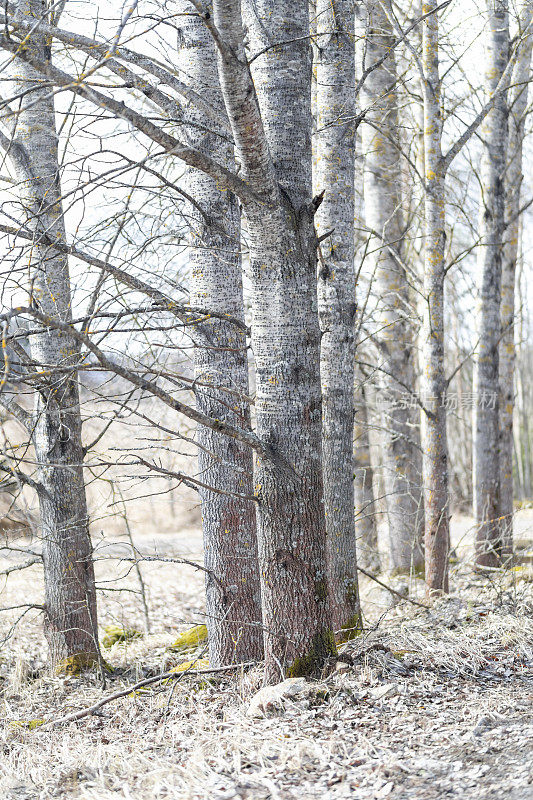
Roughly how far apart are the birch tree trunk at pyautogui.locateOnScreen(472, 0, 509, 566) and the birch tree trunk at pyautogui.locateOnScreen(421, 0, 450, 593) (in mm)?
1751

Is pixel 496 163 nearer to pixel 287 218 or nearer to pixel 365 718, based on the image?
pixel 287 218

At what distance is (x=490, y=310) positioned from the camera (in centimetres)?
829

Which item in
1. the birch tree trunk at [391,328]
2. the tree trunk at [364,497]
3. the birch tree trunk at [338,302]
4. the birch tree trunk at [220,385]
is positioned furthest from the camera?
the tree trunk at [364,497]

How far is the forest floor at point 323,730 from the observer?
285cm

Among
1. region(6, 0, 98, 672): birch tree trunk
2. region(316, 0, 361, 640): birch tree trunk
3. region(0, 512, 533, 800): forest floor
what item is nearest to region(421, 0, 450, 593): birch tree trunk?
region(0, 512, 533, 800): forest floor

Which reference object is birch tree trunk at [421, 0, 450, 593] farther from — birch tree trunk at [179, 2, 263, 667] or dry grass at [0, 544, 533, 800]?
birch tree trunk at [179, 2, 263, 667]

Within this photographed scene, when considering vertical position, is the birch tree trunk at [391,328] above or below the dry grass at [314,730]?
above

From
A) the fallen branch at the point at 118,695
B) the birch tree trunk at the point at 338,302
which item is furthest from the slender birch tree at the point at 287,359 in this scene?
the birch tree trunk at the point at 338,302

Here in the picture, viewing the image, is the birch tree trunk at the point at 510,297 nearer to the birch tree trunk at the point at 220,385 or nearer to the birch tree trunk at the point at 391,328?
the birch tree trunk at the point at 391,328

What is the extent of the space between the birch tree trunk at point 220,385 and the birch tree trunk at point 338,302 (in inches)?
27.3

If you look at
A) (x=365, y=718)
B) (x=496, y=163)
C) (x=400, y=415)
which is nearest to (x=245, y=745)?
(x=365, y=718)

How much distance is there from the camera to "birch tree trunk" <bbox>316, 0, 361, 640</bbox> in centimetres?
527

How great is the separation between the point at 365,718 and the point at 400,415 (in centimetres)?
540

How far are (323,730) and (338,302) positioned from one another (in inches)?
117
